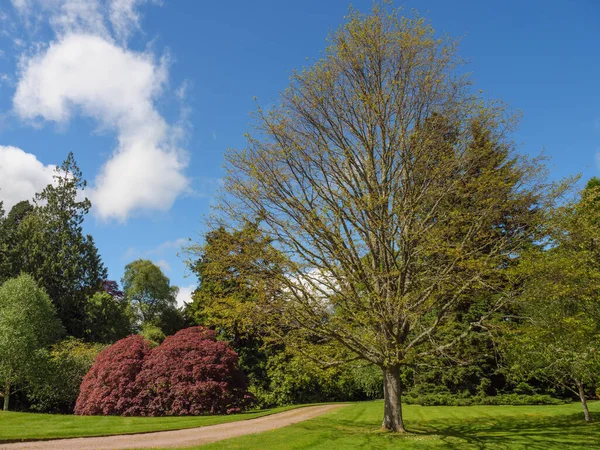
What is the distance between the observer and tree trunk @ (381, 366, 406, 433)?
1081 centimetres

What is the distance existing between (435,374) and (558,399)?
6.31 meters

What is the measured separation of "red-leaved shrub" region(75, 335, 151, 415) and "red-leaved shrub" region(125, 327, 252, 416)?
1.39 feet

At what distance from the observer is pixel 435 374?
23.6 meters

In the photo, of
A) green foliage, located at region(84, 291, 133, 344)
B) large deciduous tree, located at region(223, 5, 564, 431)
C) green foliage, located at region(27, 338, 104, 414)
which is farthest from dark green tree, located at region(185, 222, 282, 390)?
green foliage, located at region(84, 291, 133, 344)

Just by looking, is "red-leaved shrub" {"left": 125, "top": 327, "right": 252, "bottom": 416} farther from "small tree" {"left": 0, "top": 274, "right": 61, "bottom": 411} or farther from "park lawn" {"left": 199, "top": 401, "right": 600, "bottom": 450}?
"small tree" {"left": 0, "top": 274, "right": 61, "bottom": 411}

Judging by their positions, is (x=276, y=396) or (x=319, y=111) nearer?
(x=319, y=111)

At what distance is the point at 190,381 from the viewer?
57.2 ft

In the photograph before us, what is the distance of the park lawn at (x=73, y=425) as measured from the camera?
10.6m

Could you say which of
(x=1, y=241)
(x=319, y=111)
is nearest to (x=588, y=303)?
(x=319, y=111)

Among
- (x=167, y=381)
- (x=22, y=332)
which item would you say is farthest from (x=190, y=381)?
(x=22, y=332)

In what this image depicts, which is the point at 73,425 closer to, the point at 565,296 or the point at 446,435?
the point at 446,435

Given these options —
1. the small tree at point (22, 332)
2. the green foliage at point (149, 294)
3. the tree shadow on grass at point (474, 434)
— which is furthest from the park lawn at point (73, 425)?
the green foliage at point (149, 294)

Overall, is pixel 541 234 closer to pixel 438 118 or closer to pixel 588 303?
pixel 588 303

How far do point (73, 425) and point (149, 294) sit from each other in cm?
3130
